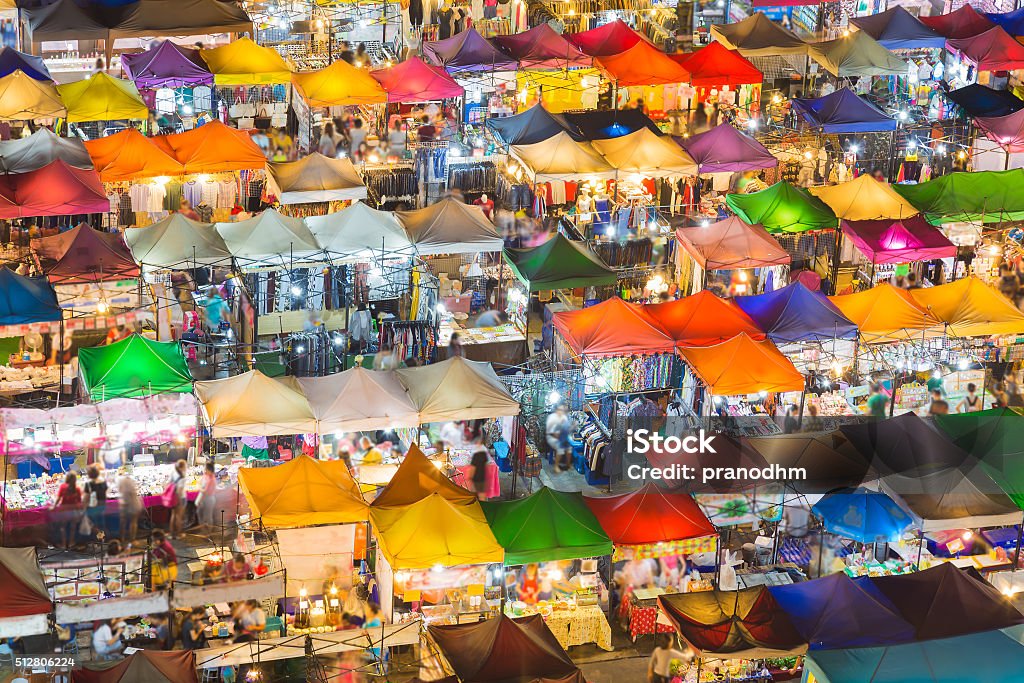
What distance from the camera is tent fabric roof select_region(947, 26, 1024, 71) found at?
1443 inches

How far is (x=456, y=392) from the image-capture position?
25031mm

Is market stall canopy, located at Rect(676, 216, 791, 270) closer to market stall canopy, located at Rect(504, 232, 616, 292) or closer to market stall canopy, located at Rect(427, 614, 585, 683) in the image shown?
market stall canopy, located at Rect(504, 232, 616, 292)

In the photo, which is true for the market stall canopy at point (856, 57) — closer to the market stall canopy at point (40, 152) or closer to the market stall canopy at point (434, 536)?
the market stall canopy at point (40, 152)

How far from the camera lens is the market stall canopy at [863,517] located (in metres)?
23.1

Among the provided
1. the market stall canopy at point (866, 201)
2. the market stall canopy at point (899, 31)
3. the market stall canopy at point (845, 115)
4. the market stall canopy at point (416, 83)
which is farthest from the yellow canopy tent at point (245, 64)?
the market stall canopy at point (899, 31)

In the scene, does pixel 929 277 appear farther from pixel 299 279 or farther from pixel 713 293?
pixel 299 279

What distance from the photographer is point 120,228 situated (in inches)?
1215

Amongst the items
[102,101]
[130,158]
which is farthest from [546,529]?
[102,101]

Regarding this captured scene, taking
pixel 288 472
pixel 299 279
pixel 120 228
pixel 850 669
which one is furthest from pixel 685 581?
pixel 120 228

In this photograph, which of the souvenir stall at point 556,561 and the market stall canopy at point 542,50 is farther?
the market stall canopy at point 542,50

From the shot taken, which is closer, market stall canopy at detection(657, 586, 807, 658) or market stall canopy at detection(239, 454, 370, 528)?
market stall canopy at detection(657, 586, 807, 658)

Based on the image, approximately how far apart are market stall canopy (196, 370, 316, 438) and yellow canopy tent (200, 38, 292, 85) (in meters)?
11.6

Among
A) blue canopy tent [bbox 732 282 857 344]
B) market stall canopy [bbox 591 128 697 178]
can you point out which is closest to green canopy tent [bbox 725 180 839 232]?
market stall canopy [bbox 591 128 697 178]

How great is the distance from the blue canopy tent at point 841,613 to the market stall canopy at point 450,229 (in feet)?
32.6
